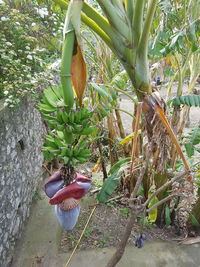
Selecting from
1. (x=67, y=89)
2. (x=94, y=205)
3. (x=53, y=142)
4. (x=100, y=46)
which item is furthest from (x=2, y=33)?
(x=94, y=205)

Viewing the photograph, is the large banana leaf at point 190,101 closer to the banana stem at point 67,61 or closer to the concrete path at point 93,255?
the banana stem at point 67,61

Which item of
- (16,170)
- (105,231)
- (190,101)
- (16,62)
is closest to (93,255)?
(105,231)

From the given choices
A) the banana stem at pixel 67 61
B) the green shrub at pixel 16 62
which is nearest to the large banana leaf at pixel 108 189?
the green shrub at pixel 16 62

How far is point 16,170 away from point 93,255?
0.93m

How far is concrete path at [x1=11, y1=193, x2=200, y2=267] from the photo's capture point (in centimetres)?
165

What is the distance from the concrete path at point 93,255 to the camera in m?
1.65

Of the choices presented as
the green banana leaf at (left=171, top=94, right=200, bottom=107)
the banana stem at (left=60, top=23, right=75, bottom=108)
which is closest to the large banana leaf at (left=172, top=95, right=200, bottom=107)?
the green banana leaf at (left=171, top=94, right=200, bottom=107)

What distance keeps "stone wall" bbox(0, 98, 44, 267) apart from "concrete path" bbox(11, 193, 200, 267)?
0.12 m

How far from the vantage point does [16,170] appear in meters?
1.79

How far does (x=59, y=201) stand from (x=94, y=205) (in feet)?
5.08

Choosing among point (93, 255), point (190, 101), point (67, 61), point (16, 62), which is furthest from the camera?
point (93, 255)

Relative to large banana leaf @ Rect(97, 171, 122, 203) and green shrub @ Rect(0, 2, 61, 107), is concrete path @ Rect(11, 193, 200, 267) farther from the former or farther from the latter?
green shrub @ Rect(0, 2, 61, 107)

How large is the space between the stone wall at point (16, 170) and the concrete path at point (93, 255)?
0.39ft

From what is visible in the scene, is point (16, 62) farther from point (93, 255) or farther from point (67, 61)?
point (93, 255)
